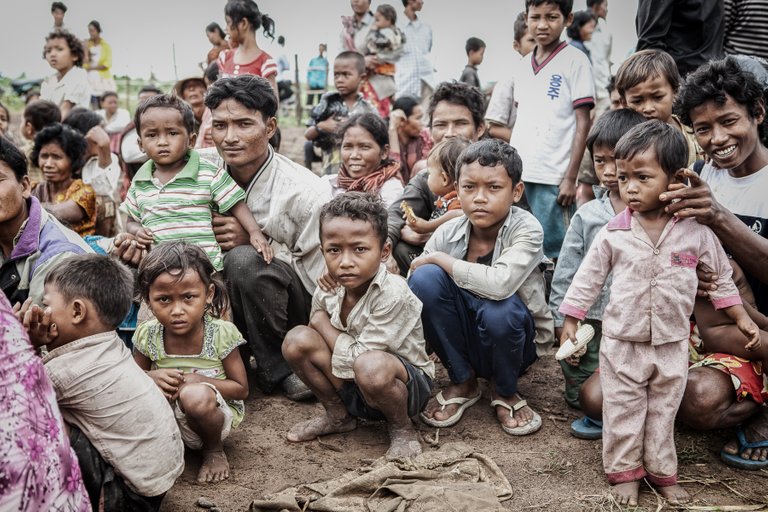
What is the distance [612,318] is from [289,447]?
1.61m

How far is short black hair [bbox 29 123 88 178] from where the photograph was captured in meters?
4.60

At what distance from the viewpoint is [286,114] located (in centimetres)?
1560

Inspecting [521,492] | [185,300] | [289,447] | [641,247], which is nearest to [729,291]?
[641,247]

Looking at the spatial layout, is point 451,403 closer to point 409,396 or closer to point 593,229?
point 409,396

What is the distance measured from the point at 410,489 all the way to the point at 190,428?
0.98 meters

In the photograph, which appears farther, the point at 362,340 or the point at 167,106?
the point at 167,106

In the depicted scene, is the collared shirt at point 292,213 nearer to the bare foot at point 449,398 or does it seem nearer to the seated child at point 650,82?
the bare foot at point 449,398

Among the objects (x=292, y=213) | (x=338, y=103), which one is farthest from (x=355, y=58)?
(x=292, y=213)

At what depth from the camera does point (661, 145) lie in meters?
2.65

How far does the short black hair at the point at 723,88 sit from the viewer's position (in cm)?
305

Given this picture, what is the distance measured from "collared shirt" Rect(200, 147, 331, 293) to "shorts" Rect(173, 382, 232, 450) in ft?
3.39

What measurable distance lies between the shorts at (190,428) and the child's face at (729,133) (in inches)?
97.2

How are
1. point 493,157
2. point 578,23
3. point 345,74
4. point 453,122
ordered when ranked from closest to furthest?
point 493,157, point 453,122, point 345,74, point 578,23

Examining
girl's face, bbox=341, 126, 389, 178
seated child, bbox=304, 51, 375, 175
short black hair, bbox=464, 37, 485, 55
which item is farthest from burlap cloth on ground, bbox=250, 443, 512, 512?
short black hair, bbox=464, 37, 485, 55
